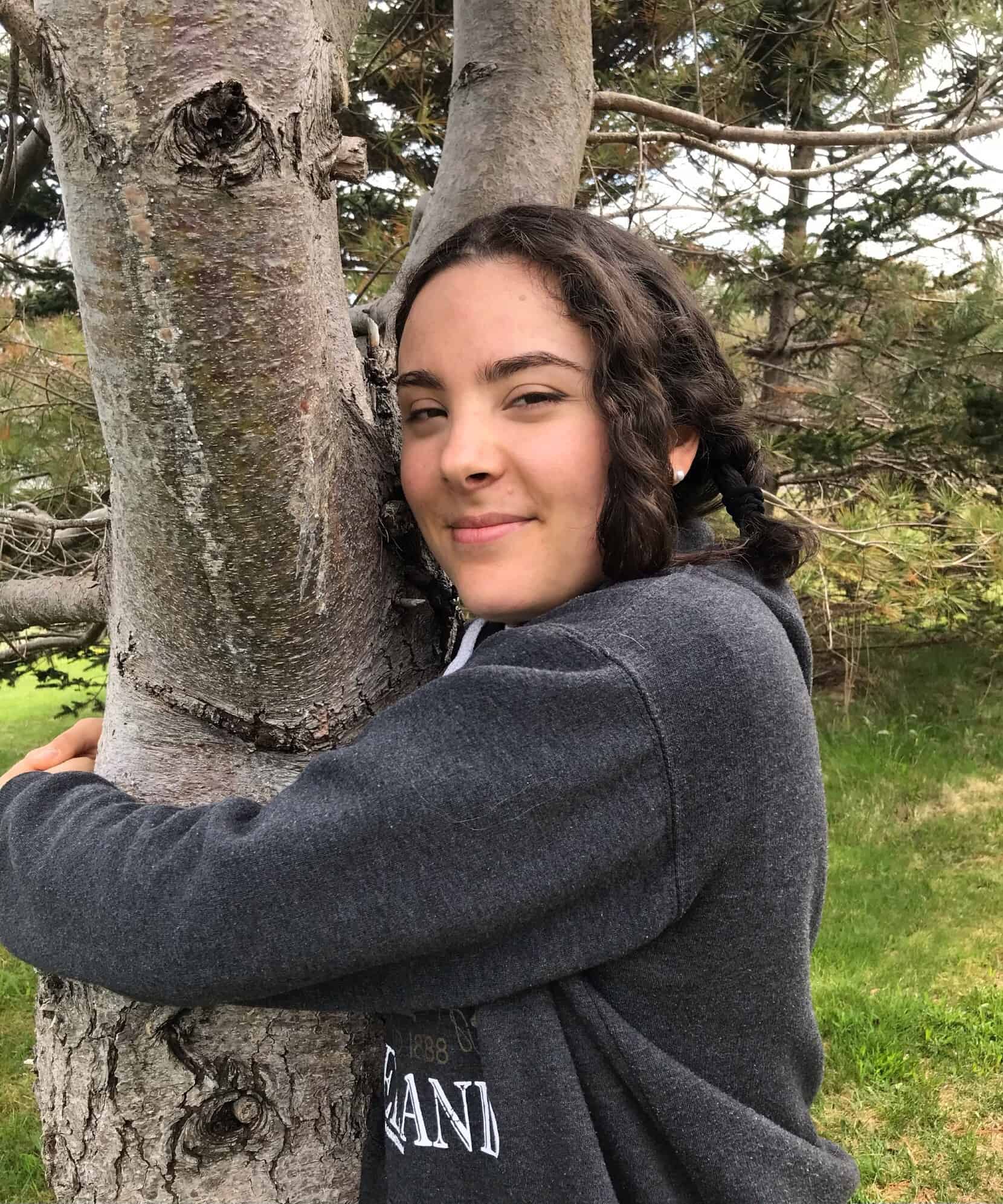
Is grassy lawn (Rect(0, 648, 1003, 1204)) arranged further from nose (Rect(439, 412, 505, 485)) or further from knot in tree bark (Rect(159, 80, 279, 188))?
knot in tree bark (Rect(159, 80, 279, 188))

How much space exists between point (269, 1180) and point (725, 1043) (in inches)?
22.8

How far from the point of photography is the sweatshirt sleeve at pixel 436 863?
0.90m

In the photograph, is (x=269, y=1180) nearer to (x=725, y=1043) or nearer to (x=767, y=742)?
(x=725, y=1043)

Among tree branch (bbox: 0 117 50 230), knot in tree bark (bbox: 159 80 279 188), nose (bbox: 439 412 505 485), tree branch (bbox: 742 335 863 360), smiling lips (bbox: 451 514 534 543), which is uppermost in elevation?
tree branch (bbox: 0 117 50 230)

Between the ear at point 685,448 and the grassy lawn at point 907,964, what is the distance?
2293 millimetres

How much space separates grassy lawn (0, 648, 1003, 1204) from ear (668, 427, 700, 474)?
2.29m

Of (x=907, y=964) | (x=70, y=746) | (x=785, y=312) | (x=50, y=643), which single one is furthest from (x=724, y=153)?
(x=785, y=312)

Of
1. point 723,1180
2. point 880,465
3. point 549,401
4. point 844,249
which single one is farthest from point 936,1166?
point 844,249

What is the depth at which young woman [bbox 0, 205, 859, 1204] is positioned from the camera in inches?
35.7

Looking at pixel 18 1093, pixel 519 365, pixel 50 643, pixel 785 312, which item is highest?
pixel 785 312

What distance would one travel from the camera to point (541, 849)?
2.99 ft

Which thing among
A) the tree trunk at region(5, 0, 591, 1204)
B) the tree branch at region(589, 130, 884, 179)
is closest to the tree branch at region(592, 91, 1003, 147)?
the tree branch at region(589, 130, 884, 179)

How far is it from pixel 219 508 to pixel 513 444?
0.34m

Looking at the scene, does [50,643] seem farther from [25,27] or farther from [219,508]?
[25,27]
